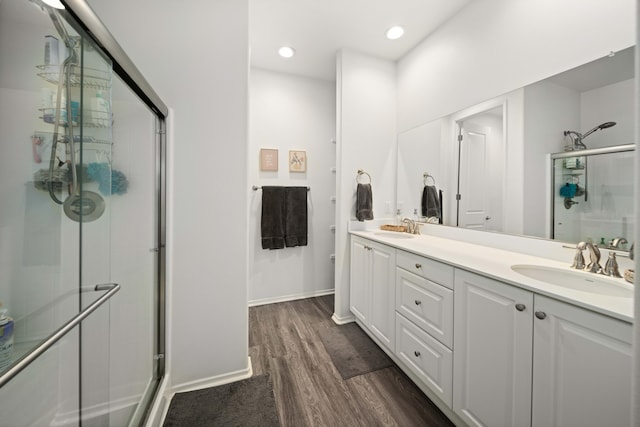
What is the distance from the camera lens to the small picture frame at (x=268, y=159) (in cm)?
259

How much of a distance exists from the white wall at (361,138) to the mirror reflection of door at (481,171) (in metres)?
0.72

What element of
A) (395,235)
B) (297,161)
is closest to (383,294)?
(395,235)

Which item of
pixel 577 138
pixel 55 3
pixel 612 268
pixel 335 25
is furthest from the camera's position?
pixel 335 25

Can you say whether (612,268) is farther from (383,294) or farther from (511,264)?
(383,294)

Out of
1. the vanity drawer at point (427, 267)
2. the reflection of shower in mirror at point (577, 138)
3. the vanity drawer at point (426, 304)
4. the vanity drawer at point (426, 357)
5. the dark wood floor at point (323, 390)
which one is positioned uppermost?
the reflection of shower in mirror at point (577, 138)

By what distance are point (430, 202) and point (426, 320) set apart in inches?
43.2

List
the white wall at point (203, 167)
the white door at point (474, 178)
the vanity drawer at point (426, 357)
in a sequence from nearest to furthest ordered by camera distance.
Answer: the vanity drawer at point (426, 357), the white wall at point (203, 167), the white door at point (474, 178)

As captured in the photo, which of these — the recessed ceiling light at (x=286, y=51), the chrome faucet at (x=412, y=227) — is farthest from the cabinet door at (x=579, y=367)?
the recessed ceiling light at (x=286, y=51)

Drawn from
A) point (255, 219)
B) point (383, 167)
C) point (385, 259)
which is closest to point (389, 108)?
point (383, 167)

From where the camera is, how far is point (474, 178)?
5.82 feet

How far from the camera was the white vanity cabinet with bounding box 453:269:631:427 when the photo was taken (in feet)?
2.30

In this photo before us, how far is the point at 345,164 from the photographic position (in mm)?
2275

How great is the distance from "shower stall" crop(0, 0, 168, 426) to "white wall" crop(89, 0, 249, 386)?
37cm

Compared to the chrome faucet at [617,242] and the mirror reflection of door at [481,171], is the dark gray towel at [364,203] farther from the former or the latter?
the chrome faucet at [617,242]
